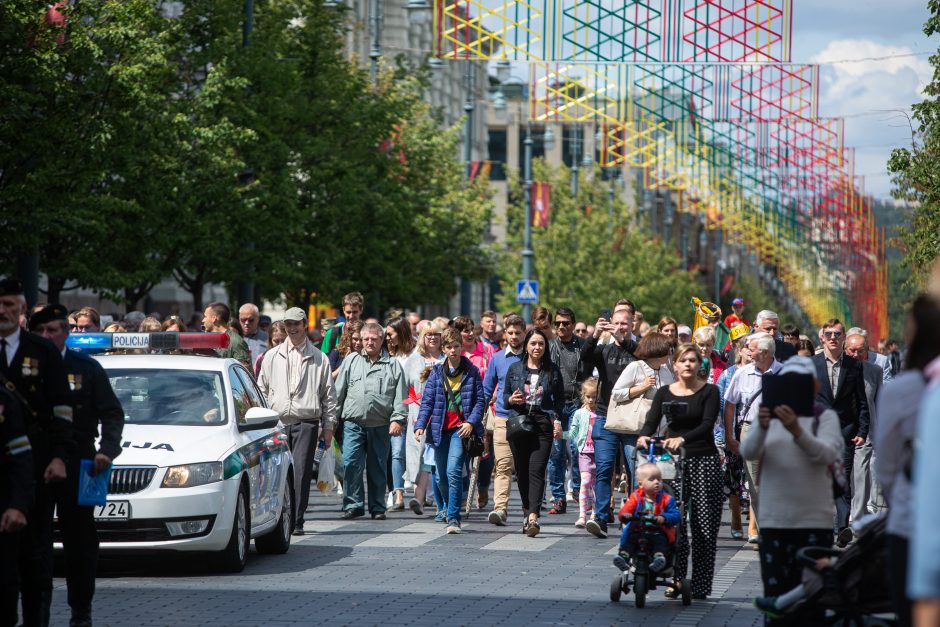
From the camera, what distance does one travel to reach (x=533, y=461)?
1575 centimetres

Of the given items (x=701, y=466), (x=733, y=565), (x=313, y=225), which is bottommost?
(x=733, y=565)

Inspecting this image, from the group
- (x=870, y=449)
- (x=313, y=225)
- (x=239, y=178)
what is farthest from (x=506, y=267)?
(x=870, y=449)

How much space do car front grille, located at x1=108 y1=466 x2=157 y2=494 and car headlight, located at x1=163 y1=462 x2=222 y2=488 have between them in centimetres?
12

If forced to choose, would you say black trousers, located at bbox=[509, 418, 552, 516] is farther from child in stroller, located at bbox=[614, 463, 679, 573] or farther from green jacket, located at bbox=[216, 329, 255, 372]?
child in stroller, located at bbox=[614, 463, 679, 573]

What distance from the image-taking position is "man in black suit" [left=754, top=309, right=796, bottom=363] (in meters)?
15.2

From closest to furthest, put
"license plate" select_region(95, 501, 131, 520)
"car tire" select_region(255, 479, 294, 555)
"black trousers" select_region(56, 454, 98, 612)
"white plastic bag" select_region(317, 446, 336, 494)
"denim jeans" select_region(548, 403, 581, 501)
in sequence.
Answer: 1. "black trousers" select_region(56, 454, 98, 612)
2. "license plate" select_region(95, 501, 131, 520)
3. "car tire" select_region(255, 479, 294, 555)
4. "white plastic bag" select_region(317, 446, 336, 494)
5. "denim jeans" select_region(548, 403, 581, 501)

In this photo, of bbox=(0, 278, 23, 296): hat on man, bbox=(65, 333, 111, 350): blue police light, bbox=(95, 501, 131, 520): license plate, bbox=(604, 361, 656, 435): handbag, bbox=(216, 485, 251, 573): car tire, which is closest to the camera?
bbox=(0, 278, 23, 296): hat on man

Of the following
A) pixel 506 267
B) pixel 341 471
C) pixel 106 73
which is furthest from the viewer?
pixel 506 267

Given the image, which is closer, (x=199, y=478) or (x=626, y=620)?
(x=626, y=620)

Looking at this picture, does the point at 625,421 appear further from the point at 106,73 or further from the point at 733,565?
the point at 106,73

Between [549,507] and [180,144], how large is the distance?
1026 cm

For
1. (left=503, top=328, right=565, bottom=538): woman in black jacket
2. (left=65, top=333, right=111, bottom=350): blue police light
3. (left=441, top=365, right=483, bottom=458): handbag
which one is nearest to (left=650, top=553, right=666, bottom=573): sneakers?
(left=503, top=328, right=565, bottom=538): woman in black jacket

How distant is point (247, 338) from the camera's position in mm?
19531

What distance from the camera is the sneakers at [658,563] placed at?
11.1 meters
